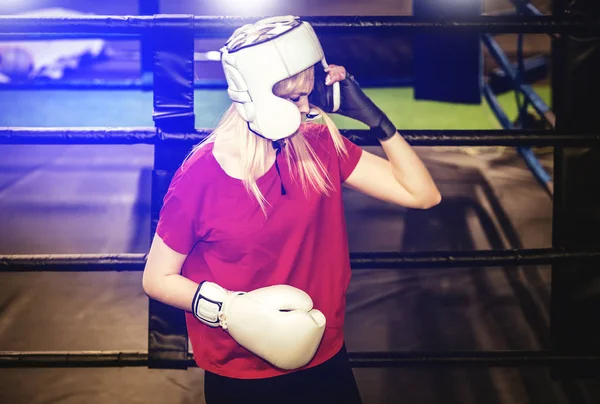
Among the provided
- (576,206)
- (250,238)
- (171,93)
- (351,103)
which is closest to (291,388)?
(250,238)

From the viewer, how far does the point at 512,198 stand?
2.47 m

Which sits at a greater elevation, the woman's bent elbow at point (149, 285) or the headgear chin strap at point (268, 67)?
the headgear chin strap at point (268, 67)

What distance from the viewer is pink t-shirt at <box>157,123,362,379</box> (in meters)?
1.15

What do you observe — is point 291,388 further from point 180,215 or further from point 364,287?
point 364,287

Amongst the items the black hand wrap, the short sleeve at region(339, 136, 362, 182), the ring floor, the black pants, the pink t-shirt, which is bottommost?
the ring floor

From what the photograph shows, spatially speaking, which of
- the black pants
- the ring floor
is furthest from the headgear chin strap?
the ring floor

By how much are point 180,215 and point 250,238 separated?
0.13m

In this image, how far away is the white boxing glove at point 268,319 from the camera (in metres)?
1.12

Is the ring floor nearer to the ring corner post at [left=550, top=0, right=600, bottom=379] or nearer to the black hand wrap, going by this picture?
the ring corner post at [left=550, top=0, right=600, bottom=379]

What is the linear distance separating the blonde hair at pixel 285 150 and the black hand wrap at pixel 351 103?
2 cm

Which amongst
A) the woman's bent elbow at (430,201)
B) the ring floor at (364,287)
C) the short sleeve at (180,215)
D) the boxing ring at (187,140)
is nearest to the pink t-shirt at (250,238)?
the short sleeve at (180,215)

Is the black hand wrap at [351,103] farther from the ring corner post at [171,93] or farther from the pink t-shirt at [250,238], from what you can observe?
the ring corner post at [171,93]

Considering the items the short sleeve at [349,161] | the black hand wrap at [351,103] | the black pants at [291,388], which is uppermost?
the black hand wrap at [351,103]

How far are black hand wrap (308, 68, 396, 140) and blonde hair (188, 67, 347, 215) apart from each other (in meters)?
0.02
